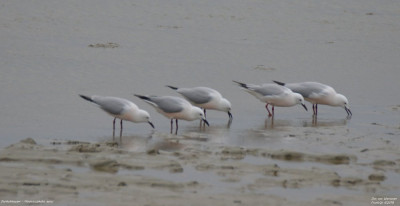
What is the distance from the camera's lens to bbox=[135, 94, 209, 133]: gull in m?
11.3

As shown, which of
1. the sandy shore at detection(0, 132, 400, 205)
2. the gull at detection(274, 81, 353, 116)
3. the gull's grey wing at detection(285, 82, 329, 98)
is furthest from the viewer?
the gull's grey wing at detection(285, 82, 329, 98)

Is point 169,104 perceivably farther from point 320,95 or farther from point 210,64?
point 210,64

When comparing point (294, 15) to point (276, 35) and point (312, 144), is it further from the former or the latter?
point (312, 144)

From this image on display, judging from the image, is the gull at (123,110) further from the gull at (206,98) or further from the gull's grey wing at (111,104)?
the gull at (206,98)

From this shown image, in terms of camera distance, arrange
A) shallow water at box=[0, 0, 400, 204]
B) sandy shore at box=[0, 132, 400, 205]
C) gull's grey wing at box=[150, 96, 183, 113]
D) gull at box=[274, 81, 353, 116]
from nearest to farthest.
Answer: sandy shore at box=[0, 132, 400, 205], shallow water at box=[0, 0, 400, 204], gull's grey wing at box=[150, 96, 183, 113], gull at box=[274, 81, 353, 116]

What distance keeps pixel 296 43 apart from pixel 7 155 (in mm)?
10424

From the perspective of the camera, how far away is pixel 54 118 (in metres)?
11.1

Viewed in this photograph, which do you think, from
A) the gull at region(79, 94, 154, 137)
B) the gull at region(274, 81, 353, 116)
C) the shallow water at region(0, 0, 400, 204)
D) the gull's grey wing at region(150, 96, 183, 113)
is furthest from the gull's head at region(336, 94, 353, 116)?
the gull at region(79, 94, 154, 137)

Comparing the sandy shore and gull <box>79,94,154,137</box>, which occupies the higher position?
gull <box>79,94,154,137</box>

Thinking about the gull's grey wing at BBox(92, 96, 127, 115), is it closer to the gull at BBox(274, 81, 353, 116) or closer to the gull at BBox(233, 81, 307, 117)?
the gull at BBox(233, 81, 307, 117)

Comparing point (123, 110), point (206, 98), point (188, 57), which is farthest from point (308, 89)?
point (123, 110)

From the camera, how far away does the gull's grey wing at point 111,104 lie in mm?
10906

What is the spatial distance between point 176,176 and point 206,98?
430cm

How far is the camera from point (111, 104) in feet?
36.1
